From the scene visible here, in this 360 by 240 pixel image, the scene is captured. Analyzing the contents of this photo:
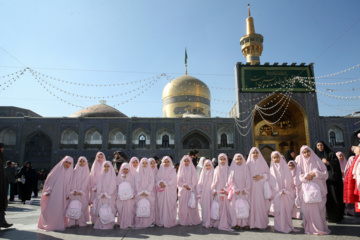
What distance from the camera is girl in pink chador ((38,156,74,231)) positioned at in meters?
4.49

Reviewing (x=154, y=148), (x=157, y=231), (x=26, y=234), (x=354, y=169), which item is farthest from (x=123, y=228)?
(x=154, y=148)

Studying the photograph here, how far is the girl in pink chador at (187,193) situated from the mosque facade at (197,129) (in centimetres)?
1324

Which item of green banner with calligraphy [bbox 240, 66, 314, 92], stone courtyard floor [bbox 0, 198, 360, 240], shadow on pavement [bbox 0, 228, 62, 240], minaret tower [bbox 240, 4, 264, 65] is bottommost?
stone courtyard floor [bbox 0, 198, 360, 240]

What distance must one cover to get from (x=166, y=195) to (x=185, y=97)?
63.2 ft

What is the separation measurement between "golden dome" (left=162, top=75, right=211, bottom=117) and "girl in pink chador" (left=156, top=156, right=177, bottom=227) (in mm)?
17912

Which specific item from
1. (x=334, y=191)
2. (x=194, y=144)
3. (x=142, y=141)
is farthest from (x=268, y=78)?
(x=334, y=191)

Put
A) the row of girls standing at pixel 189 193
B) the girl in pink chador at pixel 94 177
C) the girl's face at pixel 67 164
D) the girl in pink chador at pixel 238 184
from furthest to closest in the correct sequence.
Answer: the girl in pink chador at pixel 94 177 → the girl's face at pixel 67 164 → the girl in pink chador at pixel 238 184 → the row of girls standing at pixel 189 193

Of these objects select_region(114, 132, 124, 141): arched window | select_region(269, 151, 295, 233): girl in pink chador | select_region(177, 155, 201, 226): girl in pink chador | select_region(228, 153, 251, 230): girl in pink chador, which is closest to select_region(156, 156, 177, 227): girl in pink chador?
select_region(177, 155, 201, 226): girl in pink chador

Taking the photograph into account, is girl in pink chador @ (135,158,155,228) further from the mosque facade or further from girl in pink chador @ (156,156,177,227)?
the mosque facade

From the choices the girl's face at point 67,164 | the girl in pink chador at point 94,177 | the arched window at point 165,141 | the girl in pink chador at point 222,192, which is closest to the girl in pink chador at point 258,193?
the girl in pink chador at point 222,192

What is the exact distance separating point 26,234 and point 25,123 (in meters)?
17.0

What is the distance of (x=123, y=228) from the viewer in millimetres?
4621

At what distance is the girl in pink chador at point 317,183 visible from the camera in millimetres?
4055

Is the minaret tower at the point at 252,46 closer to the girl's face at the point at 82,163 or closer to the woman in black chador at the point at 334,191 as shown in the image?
the woman in black chador at the point at 334,191
